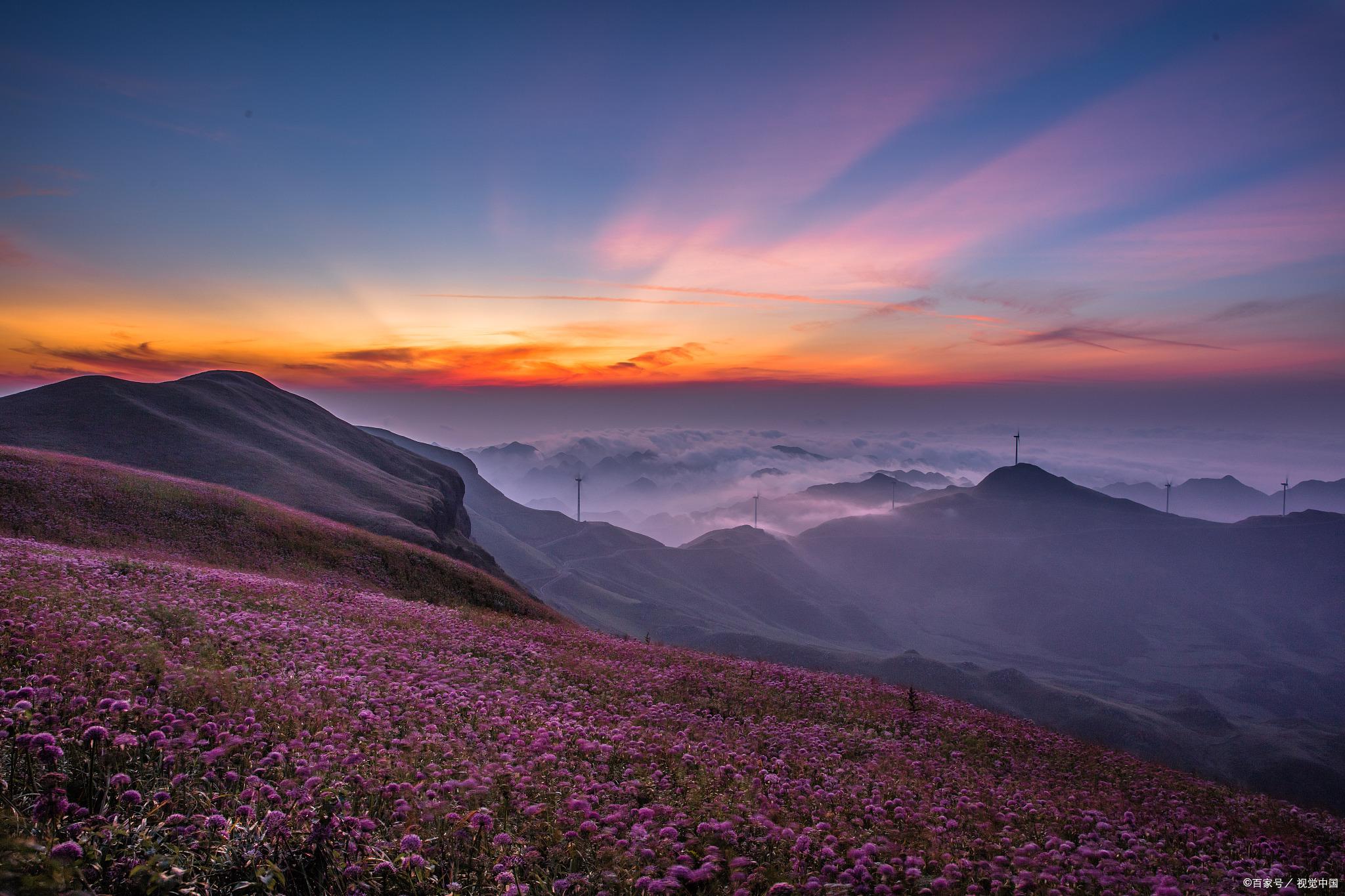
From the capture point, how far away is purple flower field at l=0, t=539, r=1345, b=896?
4949 millimetres

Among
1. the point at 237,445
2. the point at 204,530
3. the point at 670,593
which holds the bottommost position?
the point at 670,593

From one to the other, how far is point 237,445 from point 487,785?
6261 cm

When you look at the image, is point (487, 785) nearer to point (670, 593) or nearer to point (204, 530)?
point (204, 530)

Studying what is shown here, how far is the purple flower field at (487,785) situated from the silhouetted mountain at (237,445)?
38298 millimetres

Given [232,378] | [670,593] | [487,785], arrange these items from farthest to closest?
[670,593]
[232,378]
[487,785]

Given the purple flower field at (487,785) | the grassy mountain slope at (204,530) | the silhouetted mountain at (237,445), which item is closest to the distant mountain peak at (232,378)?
the silhouetted mountain at (237,445)

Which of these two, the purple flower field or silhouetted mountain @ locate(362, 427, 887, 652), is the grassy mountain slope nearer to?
the purple flower field

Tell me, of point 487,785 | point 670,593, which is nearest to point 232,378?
point 487,785

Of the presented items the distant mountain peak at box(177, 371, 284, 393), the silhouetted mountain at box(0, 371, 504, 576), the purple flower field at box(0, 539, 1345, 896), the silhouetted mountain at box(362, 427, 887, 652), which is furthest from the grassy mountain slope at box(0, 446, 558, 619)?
the silhouetted mountain at box(362, 427, 887, 652)

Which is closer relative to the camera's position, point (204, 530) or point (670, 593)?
point (204, 530)

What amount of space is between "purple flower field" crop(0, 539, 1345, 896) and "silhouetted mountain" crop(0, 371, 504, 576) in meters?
38.3

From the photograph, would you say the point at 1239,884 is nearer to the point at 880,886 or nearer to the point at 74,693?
the point at 880,886

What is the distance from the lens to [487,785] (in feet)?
21.1

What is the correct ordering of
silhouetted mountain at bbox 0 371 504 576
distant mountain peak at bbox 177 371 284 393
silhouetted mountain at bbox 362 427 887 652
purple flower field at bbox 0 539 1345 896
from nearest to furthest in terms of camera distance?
purple flower field at bbox 0 539 1345 896
silhouetted mountain at bbox 0 371 504 576
distant mountain peak at bbox 177 371 284 393
silhouetted mountain at bbox 362 427 887 652
